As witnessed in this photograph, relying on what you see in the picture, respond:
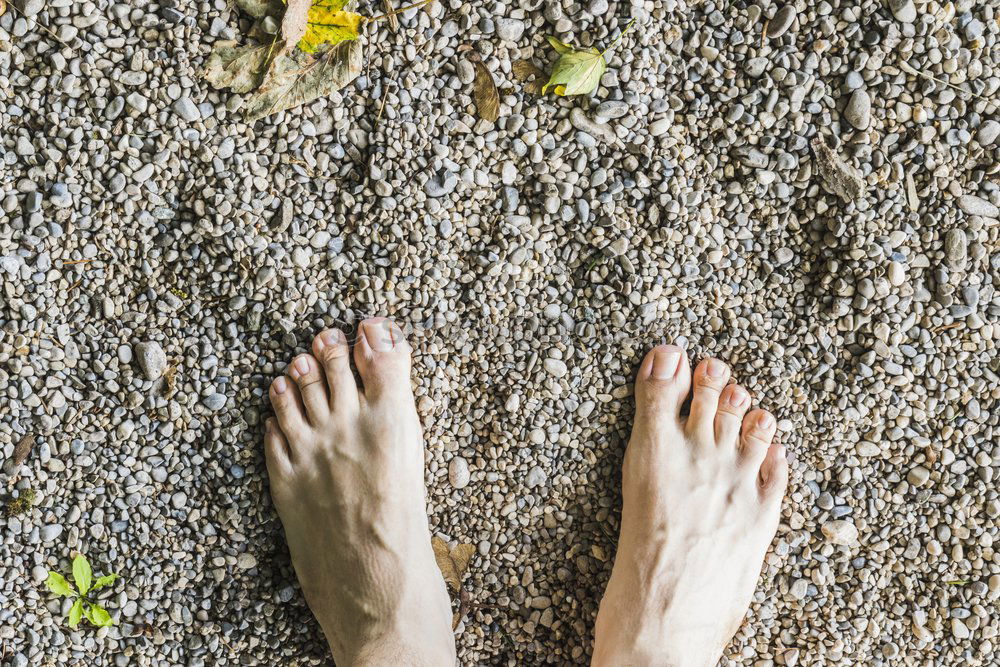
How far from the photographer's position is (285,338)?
1.76 metres

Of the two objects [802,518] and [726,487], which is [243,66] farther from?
[802,518]

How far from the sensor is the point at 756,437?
1.81m

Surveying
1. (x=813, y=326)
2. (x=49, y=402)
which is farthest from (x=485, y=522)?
(x=49, y=402)

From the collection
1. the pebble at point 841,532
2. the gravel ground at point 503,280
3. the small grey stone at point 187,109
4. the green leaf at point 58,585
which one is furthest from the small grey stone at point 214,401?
the pebble at point 841,532

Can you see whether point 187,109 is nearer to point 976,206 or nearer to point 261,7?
point 261,7

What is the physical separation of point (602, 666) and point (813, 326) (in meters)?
0.97

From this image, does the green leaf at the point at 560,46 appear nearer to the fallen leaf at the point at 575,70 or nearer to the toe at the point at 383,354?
the fallen leaf at the point at 575,70

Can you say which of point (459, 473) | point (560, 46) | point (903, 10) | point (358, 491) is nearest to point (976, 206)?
point (903, 10)

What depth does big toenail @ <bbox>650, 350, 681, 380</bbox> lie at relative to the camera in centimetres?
177

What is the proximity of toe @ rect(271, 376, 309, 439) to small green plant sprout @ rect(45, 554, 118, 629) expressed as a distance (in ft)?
1.81

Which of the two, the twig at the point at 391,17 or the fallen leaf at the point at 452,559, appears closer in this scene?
the twig at the point at 391,17

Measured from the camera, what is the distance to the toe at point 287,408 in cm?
177

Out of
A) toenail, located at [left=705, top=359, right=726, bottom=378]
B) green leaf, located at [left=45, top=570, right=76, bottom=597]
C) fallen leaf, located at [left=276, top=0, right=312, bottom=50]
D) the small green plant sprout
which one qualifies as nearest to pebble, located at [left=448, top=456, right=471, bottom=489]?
toenail, located at [left=705, top=359, right=726, bottom=378]

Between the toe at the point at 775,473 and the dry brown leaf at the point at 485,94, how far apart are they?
3.53 ft
